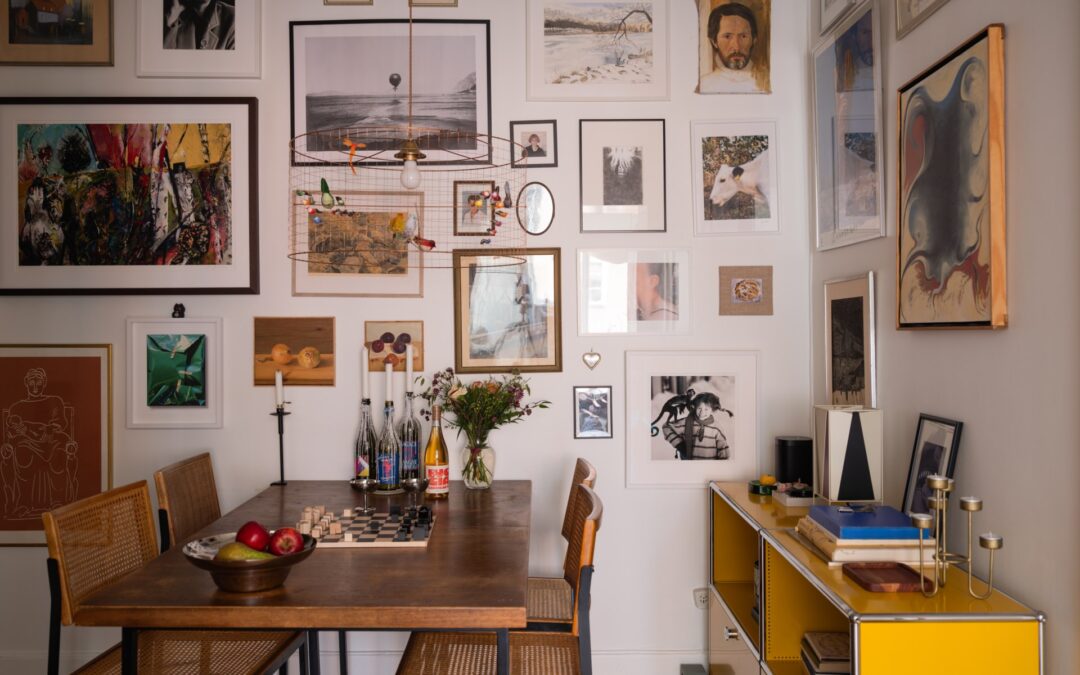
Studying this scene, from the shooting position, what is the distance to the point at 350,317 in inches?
121

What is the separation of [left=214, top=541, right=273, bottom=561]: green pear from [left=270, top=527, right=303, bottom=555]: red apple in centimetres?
2

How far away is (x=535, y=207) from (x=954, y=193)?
1547 mm

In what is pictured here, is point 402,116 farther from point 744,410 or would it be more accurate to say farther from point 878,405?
point 878,405

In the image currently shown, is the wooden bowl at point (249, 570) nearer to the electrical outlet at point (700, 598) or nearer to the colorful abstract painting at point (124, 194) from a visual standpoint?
the colorful abstract painting at point (124, 194)

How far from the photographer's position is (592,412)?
3090 mm

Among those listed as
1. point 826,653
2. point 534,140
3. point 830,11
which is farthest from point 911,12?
point 826,653

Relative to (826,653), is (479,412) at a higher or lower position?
higher

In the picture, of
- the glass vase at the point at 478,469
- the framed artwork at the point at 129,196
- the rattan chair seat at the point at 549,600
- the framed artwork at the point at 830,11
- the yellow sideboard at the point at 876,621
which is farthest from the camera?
the framed artwork at the point at 129,196

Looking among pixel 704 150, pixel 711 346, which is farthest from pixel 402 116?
pixel 711 346

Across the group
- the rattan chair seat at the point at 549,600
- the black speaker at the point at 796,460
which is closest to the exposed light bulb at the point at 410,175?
the rattan chair seat at the point at 549,600

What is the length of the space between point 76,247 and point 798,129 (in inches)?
112

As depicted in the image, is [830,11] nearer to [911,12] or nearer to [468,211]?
[911,12]

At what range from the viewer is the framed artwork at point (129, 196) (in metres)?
3.03

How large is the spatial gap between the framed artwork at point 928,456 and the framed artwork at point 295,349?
81.5 inches
